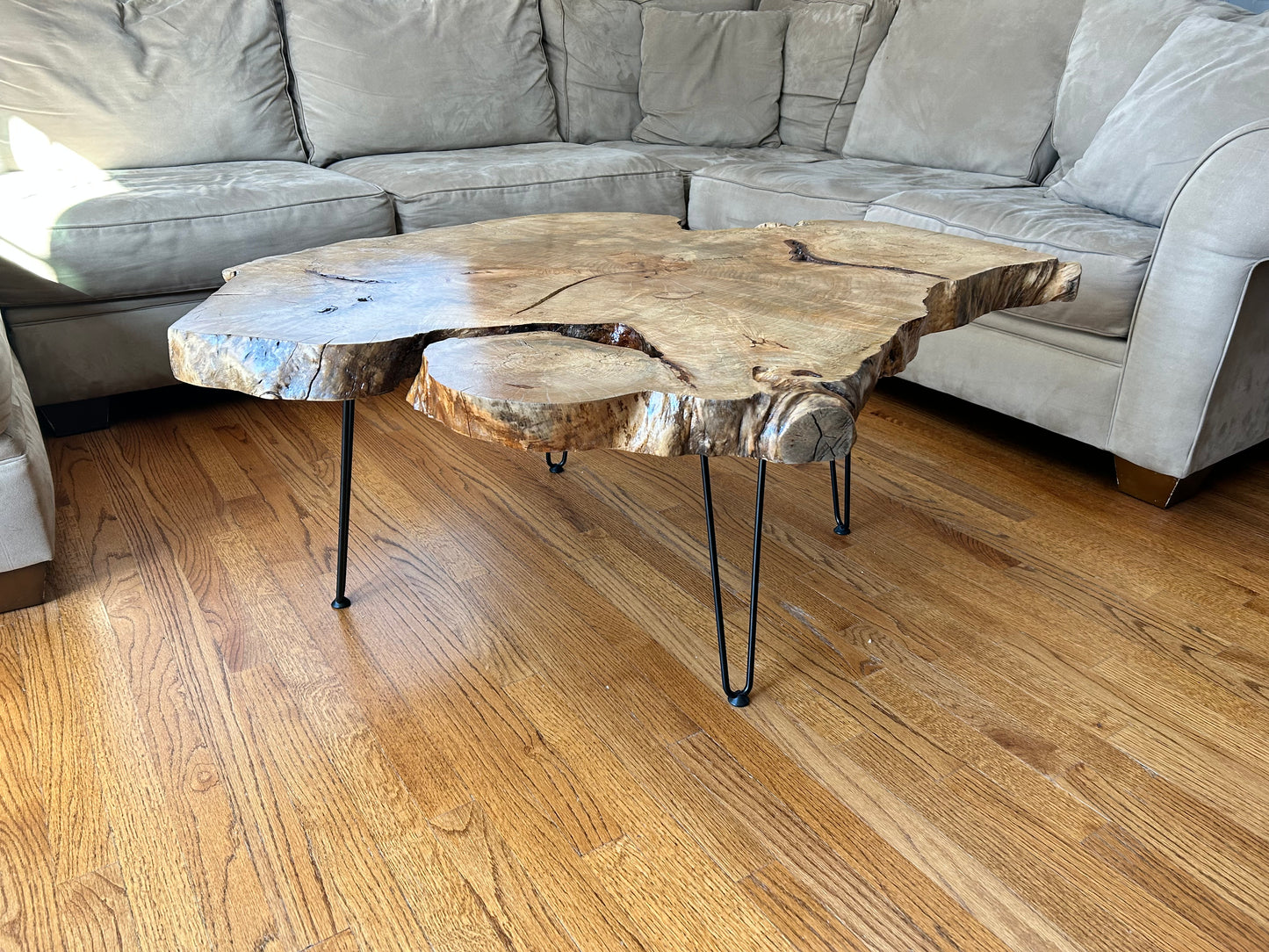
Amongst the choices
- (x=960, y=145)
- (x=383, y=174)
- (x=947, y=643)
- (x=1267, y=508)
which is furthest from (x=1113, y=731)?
(x=383, y=174)

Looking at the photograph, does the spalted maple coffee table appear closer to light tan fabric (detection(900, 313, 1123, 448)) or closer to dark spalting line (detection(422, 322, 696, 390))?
dark spalting line (detection(422, 322, 696, 390))

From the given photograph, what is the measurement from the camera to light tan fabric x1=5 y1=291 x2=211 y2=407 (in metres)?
1.90

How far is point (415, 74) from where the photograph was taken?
2.66 m

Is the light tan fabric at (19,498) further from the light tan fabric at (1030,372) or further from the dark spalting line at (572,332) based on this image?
the light tan fabric at (1030,372)

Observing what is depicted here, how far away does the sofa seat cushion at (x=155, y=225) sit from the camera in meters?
1.84

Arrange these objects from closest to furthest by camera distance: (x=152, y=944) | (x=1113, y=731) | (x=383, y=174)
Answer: (x=152, y=944)
(x=1113, y=731)
(x=383, y=174)

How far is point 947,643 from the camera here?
4.42ft

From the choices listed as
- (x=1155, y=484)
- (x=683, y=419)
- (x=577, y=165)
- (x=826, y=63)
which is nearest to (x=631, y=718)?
(x=683, y=419)

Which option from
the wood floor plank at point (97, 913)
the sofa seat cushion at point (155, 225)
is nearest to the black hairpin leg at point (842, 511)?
the wood floor plank at point (97, 913)

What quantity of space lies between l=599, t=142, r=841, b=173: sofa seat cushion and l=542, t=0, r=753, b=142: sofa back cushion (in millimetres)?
98

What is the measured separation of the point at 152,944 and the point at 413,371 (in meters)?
0.64

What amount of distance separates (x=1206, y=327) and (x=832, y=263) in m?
0.72

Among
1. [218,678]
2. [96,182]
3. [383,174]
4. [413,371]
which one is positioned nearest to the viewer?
[413,371]

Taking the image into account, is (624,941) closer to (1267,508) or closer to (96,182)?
(1267,508)
